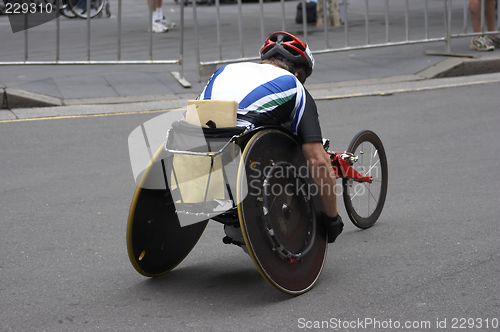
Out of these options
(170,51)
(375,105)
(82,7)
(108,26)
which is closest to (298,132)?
(375,105)

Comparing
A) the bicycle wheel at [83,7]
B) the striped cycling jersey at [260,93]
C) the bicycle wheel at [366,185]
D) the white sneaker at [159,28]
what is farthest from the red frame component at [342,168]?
the bicycle wheel at [83,7]

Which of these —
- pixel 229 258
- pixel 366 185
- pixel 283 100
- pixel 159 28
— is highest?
pixel 283 100

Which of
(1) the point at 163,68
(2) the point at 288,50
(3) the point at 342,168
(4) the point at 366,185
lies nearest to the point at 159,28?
(1) the point at 163,68

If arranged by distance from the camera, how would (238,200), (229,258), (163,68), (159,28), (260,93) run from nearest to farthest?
(238,200) < (260,93) < (229,258) < (163,68) < (159,28)

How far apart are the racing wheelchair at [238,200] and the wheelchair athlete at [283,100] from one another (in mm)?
76

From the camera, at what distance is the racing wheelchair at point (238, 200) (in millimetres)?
3391

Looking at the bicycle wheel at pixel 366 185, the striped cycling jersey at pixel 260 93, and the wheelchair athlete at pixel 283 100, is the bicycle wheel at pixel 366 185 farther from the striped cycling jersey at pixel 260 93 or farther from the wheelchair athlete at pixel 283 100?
the striped cycling jersey at pixel 260 93

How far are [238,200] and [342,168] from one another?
1.39 m

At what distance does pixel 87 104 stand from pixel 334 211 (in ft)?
18.1

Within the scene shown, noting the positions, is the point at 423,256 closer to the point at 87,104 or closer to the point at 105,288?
the point at 105,288

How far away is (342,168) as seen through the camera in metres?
4.41

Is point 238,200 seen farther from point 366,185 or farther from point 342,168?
point 366,185

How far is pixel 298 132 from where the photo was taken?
3.72 m

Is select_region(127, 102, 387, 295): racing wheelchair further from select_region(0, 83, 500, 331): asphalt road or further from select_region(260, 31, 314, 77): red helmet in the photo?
select_region(260, 31, 314, 77): red helmet
